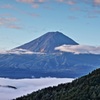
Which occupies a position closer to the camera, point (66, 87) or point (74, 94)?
point (74, 94)

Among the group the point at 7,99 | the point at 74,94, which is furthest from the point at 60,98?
the point at 7,99

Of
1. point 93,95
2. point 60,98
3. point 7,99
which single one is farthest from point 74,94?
point 7,99

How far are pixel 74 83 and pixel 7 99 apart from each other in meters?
122

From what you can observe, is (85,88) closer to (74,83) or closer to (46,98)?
(46,98)

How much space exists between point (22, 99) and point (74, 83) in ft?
29.6

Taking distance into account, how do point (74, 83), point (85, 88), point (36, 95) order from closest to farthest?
point (85, 88)
point (36, 95)
point (74, 83)

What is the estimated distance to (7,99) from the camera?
182 metres

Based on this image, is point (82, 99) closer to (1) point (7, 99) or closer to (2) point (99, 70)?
(2) point (99, 70)

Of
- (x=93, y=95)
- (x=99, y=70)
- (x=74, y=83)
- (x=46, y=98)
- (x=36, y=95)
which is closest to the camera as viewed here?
(x=93, y=95)

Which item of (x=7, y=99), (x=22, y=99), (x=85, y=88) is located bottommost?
(x=7, y=99)

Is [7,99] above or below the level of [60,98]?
below

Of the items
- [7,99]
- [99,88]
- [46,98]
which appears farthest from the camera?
[7,99]

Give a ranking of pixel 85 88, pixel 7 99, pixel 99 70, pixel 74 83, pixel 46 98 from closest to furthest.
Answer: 1. pixel 85 88
2. pixel 46 98
3. pixel 74 83
4. pixel 99 70
5. pixel 7 99

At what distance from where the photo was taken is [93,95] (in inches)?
1700
